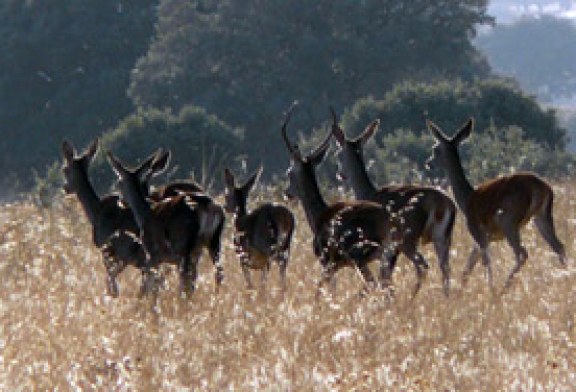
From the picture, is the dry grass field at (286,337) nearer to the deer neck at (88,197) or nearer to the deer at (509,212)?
the deer at (509,212)

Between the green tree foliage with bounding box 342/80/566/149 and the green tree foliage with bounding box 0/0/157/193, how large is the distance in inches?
553

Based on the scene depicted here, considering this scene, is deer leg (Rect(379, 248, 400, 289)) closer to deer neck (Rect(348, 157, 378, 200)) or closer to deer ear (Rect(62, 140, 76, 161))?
deer neck (Rect(348, 157, 378, 200))

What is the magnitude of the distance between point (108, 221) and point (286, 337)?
4232 millimetres

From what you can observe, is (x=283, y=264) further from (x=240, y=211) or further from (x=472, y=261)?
(x=472, y=261)

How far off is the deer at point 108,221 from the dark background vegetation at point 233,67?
100 ft

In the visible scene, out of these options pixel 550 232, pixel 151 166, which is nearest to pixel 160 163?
pixel 151 166

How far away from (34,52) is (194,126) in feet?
50.3

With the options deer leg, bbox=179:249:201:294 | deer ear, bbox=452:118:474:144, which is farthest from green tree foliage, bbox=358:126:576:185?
deer leg, bbox=179:249:201:294

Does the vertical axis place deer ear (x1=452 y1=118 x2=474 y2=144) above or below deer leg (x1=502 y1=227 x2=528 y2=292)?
above

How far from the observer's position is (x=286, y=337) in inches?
301

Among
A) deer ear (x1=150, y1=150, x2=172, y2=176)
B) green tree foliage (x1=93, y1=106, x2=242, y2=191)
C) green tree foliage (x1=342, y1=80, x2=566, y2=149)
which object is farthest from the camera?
green tree foliage (x1=342, y1=80, x2=566, y2=149)

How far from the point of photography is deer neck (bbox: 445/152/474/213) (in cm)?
1195

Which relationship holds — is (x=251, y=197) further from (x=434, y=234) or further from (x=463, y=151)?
(x=463, y=151)

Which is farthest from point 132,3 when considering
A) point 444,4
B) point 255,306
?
point 255,306
